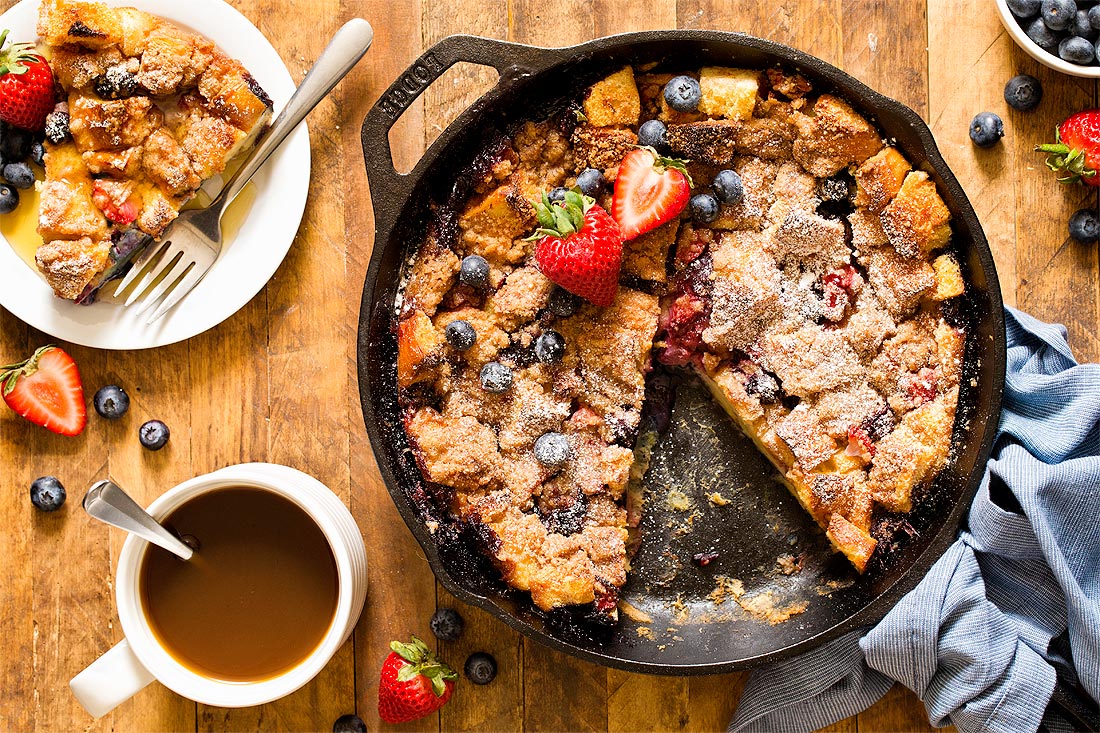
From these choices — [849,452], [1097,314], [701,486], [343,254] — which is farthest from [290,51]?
[1097,314]

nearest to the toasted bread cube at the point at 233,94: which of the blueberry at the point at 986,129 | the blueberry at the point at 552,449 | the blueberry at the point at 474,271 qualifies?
the blueberry at the point at 474,271

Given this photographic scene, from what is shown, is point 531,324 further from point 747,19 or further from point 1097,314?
point 1097,314

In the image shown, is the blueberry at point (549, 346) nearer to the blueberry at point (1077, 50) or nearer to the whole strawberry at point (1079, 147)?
the whole strawberry at point (1079, 147)

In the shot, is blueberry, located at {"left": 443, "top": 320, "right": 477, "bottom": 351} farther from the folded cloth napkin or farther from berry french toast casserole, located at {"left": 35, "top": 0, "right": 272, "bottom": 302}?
the folded cloth napkin

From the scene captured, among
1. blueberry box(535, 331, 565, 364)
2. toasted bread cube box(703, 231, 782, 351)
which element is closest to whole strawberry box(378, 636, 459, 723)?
blueberry box(535, 331, 565, 364)

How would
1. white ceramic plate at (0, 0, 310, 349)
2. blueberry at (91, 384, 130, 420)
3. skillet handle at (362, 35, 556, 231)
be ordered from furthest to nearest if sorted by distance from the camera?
blueberry at (91, 384, 130, 420), white ceramic plate at (0, 0, 310, 349), skillet handle at (362, 35, 556, 231)
